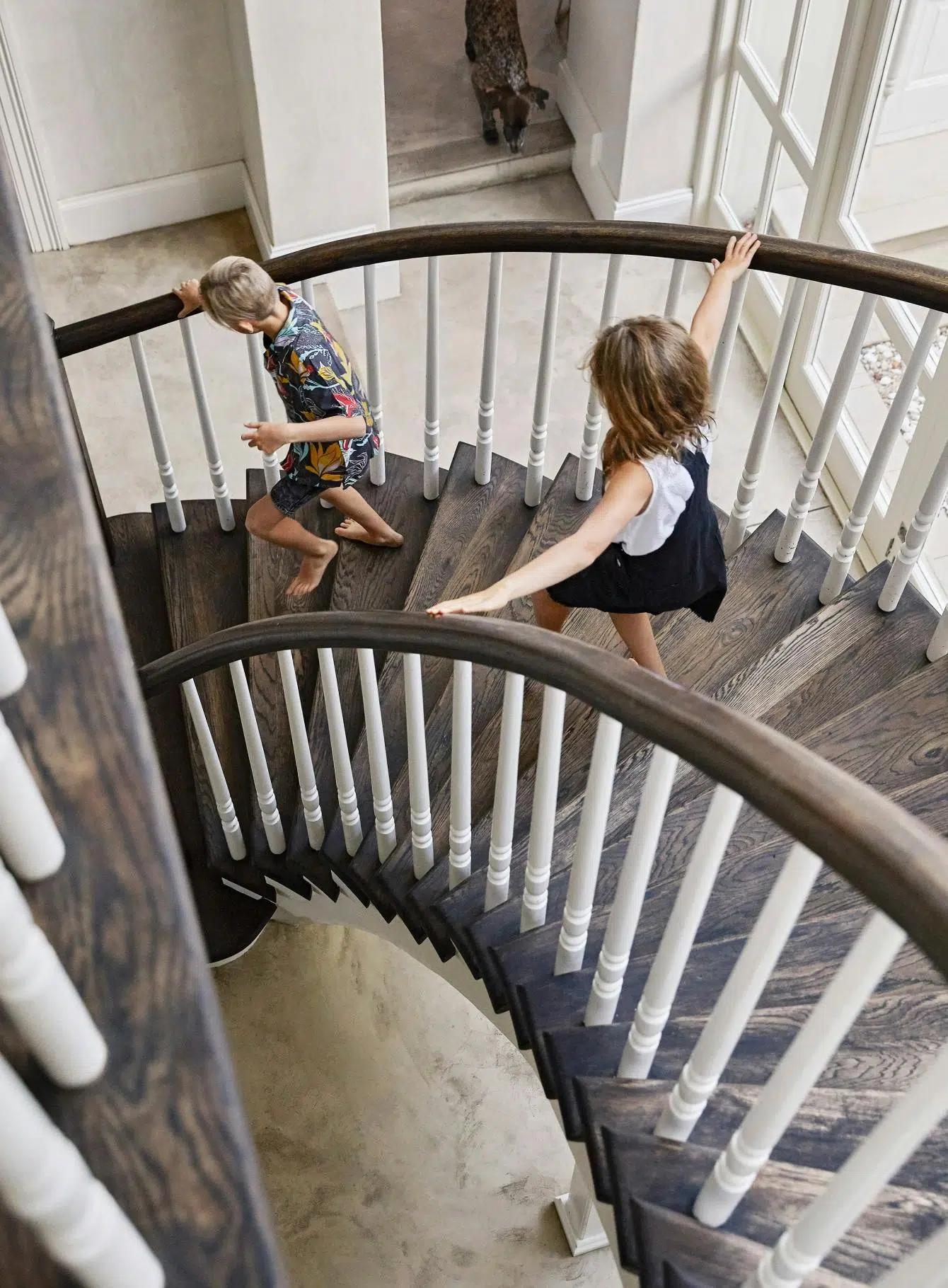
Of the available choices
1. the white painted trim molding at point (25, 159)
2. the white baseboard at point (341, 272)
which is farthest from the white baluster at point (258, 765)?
the white painted trim molding at point (25, 159)

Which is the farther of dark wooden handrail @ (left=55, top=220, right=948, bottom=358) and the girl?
dark wooden handrail @ (left=55, top=220, right=948, bottom=358)

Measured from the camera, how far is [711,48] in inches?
176

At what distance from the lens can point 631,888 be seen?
155cm

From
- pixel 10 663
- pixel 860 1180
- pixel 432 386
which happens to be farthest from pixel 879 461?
pixel 10 663

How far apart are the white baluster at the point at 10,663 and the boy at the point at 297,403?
2.04 meters

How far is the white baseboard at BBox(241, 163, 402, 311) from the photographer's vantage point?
15.6ft

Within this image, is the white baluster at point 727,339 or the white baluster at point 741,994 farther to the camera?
the white baluster at point 727,339

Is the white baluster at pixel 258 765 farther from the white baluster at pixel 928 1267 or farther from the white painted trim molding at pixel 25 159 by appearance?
the white painted trim molding at pixel 25 159

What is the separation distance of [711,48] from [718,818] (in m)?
4.03

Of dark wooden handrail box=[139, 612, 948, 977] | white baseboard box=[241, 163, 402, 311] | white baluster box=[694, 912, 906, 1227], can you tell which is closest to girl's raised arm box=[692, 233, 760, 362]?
dark wooden handrail box=[139, 612, 948, 977]

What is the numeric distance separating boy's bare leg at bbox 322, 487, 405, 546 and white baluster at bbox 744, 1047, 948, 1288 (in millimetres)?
2157

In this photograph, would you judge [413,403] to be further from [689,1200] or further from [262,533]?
[689,1200]

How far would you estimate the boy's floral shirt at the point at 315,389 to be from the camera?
2785mm

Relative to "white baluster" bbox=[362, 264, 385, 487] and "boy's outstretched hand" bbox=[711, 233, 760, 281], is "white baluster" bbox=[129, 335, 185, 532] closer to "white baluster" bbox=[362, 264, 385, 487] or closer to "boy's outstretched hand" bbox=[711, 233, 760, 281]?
"white baluster" bbox=[362, 264, 385, 487]
